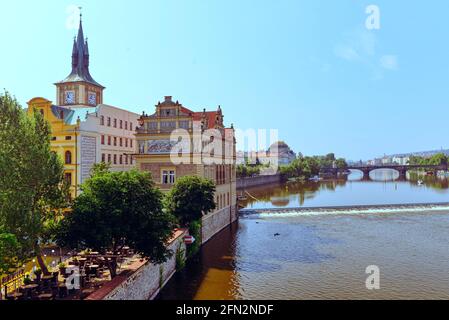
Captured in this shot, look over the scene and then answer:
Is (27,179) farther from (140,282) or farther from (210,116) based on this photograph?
(210,116)

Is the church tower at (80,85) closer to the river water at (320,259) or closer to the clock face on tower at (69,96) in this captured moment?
the clock face on tower at (69,96)

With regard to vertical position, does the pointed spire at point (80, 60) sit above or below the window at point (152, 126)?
above

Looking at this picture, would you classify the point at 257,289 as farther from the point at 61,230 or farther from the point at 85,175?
the point at 85,175

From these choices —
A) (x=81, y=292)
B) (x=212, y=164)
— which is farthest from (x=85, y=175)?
(x=81, y=292)

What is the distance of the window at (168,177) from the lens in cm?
4091

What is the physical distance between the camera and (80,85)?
195ft

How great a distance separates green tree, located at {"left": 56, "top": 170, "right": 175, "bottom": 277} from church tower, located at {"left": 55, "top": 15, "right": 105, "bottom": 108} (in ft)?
129

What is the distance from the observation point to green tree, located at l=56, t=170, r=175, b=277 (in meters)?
21.5

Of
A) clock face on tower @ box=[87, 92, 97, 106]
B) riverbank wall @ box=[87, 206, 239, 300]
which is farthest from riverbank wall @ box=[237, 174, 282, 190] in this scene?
riverbank wall @ box=[87, 206, 239, 300]

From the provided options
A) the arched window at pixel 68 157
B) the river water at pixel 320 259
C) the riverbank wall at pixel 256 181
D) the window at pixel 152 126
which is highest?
the window at pixel 152 126

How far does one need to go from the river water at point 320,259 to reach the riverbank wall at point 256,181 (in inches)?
2054

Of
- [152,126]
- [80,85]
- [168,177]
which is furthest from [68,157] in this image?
[80,85]

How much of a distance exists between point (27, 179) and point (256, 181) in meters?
105

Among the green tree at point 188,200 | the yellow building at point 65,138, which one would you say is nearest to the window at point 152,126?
the yellow building at point 65,138
